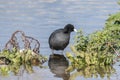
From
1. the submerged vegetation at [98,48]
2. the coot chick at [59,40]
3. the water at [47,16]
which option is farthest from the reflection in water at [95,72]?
the coot chick at [59,40]

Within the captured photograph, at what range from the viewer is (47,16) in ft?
74.4

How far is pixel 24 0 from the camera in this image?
2698cm

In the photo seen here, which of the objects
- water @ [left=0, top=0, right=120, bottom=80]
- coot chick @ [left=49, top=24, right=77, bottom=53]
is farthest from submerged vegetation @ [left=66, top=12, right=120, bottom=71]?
water @ [left=0, top=0, right=120, bottom=80]

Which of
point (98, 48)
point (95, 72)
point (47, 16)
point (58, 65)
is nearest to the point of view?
point (95, 72)

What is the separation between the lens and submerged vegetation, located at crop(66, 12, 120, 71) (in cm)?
1402

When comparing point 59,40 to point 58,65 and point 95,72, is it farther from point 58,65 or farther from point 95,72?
point 95,72

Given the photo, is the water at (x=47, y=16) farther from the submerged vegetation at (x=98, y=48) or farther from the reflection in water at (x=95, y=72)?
the reflection in water at (x=95, y=72)

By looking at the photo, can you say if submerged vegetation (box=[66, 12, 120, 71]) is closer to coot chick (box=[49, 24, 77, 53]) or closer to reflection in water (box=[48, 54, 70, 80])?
reflection in water (box=[48, 54, 70, 80])

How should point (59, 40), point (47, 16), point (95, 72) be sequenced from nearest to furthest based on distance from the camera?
point (95, 72) → point (59, 40) → point (47, 16)

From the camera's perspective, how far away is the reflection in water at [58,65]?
43.8 feet

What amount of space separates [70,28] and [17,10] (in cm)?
682

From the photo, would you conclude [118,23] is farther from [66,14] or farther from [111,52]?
[66,14]

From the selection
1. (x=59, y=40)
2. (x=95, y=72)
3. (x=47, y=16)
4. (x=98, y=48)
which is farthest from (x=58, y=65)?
(x=47, y=16)

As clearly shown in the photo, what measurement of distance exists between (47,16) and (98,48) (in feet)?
27.6
